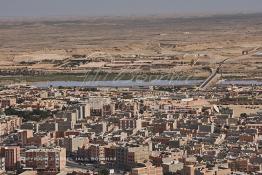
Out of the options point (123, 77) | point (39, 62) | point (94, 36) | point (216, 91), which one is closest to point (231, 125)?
point (216, 91)

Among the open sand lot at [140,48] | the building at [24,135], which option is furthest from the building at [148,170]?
the open sand lot at [140,48]

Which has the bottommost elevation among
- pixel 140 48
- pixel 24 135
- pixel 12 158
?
pixel 12 158

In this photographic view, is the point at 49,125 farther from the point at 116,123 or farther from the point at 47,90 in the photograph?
the point at 47,90

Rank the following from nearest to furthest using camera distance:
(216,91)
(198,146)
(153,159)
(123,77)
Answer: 1. (153,159)
2. (198,146)
3. (216,91)
4. (123,77)

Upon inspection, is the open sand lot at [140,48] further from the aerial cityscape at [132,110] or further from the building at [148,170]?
the building at [148,170]

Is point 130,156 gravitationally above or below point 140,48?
below

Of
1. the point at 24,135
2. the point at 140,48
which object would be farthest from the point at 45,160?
the point at 140,48

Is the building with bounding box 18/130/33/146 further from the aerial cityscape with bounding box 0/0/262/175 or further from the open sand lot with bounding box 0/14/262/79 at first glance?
the open sand lot with bounding box 0/14/262/79

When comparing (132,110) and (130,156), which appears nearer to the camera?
(130,156)

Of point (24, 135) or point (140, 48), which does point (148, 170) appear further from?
point (140, 48)

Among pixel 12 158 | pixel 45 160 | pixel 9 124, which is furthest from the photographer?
pixel 9 124
